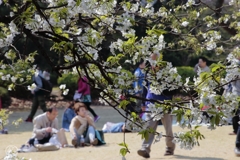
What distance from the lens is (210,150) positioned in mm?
9695

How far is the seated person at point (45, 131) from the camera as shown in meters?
10.5

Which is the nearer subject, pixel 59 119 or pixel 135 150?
pixel 135 150

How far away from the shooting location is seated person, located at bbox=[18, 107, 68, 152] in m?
10.5

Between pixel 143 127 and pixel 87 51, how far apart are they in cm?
67

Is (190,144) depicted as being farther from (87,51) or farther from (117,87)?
(87,51)

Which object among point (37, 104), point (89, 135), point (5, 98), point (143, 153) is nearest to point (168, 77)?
point (143, 153)

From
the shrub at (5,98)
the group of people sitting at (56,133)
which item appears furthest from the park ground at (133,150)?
the shrub at (5,98)

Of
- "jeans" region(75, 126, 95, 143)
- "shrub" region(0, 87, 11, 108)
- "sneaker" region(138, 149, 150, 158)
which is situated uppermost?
"shrub" region(0, 87, 11, 108)

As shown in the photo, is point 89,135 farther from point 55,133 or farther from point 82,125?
point 55,133

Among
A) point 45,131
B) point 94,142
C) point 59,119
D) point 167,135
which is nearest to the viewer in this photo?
point 167,135

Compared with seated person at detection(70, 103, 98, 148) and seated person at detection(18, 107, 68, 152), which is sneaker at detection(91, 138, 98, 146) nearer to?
seated person at detection(70, 103, 98, 148)

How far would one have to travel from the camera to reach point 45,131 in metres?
10.6

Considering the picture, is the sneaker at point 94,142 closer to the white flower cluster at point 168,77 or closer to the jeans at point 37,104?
the jeans at point 37,104

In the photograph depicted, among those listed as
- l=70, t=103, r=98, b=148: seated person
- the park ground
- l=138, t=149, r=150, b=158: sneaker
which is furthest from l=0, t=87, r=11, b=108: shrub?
l=138, t=149, r=150, b=158: sneaker
